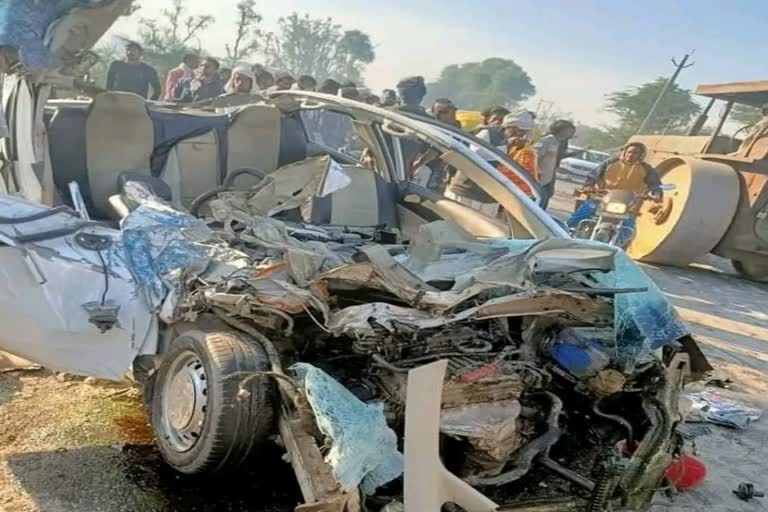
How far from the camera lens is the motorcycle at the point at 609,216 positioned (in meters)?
7.65

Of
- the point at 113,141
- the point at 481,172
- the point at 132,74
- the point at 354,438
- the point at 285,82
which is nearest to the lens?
the point at 354,438

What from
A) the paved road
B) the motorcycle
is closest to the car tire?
the paved road

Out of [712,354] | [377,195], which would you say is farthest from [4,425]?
[712,354]

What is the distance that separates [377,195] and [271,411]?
2.15 metres

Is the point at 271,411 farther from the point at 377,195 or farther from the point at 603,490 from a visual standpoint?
the point at 377,195

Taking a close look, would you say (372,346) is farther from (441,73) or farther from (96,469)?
(441,73)

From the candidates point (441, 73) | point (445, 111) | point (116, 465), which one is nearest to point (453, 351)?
point (116, 465)

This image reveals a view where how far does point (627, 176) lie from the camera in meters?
8.21

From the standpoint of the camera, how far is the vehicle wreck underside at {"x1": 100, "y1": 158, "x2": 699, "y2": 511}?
8.09 feet

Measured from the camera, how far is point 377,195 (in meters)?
4.68

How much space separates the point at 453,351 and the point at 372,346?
329 millimetres

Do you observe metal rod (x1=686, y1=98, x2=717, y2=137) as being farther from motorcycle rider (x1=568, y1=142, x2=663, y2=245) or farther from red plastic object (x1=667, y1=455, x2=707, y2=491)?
red plastic object (x1=667, y1=455, x2=707, y2=491)

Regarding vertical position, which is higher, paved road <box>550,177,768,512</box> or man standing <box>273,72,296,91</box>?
man standing <box>273,72,296,91</box>

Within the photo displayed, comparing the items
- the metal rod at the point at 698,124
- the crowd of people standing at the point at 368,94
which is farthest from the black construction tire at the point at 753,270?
the crowd of people standing at the point at 368,94
